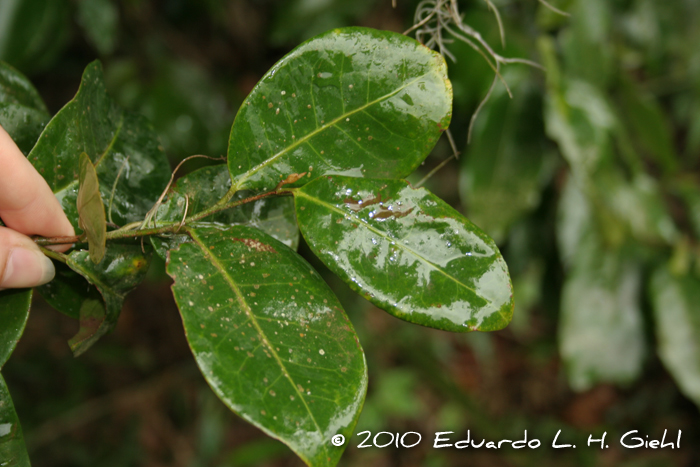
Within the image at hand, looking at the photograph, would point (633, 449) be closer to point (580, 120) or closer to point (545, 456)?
point (545, 456)

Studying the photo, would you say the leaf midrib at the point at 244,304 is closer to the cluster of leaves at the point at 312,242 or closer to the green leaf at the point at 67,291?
the cluster of leaves at the point at 312,242

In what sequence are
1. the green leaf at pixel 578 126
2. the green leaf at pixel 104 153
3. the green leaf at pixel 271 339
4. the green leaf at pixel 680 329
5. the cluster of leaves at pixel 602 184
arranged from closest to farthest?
1. the green leaf at pixel 271 339
2. the green leaf at pixel 104 153
3. the green leaf at pixel 578 126
4. the cluster of leaves at pixel 602 184
5. the green leaf at pixel 680 329

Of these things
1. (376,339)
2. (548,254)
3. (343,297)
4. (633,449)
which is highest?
(548,254)

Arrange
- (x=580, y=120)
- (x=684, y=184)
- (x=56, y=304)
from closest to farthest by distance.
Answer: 1. (x=56, y=304)
2. (x=580, y=120)
3. (x=684, y=184)

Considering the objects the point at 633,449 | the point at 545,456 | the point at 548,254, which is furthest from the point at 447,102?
the point at 633,449

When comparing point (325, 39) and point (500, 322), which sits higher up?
point (325, 39)

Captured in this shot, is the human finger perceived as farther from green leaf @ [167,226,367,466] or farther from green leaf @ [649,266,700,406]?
green leaf @ [649,266,700,406]

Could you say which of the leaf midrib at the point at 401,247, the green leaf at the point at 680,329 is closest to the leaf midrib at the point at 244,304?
the leaf midrib at the point at 401,247
